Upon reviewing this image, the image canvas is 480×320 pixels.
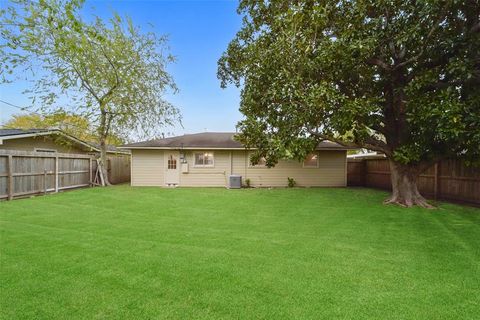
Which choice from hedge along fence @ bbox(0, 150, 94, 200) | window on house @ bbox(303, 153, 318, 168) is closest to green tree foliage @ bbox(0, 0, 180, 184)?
hedge along fence @ bbox(0, 150, 94, 200)

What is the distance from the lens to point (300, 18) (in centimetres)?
744

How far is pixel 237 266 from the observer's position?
12.3ft

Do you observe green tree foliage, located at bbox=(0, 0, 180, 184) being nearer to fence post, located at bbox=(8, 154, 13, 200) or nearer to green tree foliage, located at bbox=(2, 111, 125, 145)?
green tree foliage, located at bbox=(2, 111, 125, 145)

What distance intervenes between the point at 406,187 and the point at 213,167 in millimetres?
8878

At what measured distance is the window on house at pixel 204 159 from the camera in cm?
1464

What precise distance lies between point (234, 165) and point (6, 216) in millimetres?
9676

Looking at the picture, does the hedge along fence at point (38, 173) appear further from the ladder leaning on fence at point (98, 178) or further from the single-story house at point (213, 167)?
the single-story house at point (213, 167)

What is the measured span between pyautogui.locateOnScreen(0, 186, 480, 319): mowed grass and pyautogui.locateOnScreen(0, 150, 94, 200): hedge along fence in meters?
2.73

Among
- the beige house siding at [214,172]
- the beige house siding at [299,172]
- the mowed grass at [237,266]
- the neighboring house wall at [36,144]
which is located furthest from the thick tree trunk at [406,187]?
the neighboring house wall at [36,144]

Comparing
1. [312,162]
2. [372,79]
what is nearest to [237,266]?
[372,79]

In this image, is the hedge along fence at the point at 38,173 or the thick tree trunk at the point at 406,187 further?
the hedge along fence at the point at 38,173

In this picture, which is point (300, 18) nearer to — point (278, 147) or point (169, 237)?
point (278, 147)

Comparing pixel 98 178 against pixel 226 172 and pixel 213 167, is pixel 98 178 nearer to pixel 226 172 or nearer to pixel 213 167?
pixel 213 167

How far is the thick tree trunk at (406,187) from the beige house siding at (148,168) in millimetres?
10644
